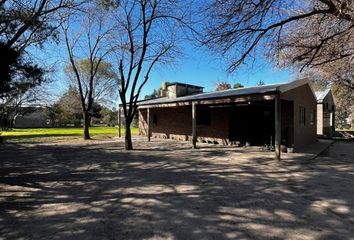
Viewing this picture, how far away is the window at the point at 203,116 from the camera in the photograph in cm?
1711

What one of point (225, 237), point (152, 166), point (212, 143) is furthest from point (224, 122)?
point (225, 237)

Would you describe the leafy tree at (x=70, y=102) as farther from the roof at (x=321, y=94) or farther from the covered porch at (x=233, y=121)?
the roof at (x=321, y=94)

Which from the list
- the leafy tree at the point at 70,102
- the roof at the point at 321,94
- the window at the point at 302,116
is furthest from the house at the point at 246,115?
the leafy tree at the point at 70,102

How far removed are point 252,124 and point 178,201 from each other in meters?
10.8

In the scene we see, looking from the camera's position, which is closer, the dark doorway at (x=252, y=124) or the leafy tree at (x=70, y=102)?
the dark doorway at (x=252, y=124)

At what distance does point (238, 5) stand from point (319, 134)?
18849mm

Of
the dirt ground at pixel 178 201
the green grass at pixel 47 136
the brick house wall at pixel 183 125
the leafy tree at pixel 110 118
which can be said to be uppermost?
the leafy tree at pixel 110 118

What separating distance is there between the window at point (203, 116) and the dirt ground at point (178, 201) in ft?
24.9

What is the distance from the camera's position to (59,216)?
179 inches

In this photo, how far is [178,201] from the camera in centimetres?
534

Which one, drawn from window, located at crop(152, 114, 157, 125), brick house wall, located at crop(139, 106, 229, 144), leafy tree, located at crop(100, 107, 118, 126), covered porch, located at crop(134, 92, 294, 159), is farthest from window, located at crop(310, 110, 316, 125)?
leafy tree, located at crop(100, 107, 118, 126)

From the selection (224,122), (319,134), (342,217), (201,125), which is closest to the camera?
(342,217)

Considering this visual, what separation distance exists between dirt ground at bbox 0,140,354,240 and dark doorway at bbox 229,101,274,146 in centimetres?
527

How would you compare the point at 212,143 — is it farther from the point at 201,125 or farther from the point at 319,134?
the point at 319,134
